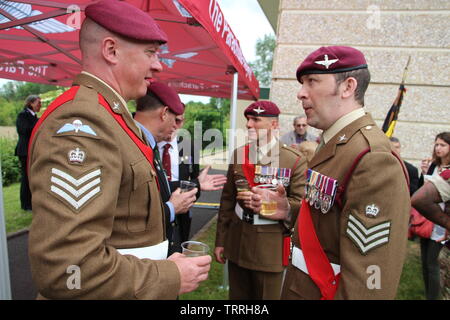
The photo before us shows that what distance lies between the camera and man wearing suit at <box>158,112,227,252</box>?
110 inches

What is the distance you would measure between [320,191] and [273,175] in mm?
1228

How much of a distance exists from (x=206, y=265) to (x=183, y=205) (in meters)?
0.74

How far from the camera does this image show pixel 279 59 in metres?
4.68

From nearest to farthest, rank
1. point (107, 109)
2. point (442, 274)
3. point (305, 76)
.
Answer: point (107, 109) → point (305, 76) → point (442, 274)

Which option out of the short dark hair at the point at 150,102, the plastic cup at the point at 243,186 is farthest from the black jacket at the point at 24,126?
the plastic cup at the point at 243,186

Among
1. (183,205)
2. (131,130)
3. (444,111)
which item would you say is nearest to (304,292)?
(183,205)

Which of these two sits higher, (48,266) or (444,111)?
(444,111)

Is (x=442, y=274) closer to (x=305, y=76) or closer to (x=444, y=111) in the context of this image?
(x=305, y=76)

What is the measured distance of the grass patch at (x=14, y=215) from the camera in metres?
5.75

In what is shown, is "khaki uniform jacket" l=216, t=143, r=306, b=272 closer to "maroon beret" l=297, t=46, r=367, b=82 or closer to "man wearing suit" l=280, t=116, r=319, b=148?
"maroon beret" l=297, t=46, r=367, b=82

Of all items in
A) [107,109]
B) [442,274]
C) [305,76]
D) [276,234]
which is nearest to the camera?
[107,109]

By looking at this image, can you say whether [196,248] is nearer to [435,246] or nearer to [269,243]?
[269,243]

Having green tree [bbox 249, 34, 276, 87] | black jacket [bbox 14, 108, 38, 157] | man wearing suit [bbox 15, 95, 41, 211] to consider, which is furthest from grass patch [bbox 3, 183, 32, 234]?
green tree [bbox 249, 34, 276, 87]

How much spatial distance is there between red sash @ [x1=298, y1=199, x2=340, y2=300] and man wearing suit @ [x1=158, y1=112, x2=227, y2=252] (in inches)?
48.0
